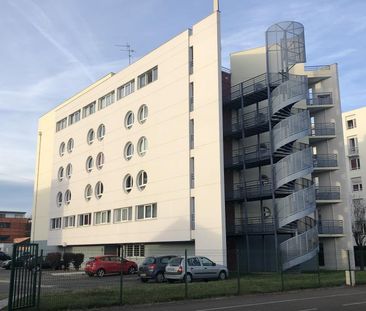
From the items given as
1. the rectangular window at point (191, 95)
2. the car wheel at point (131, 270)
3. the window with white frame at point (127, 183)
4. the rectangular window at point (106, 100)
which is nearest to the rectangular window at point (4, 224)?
the rectangular window at point (106, 100)

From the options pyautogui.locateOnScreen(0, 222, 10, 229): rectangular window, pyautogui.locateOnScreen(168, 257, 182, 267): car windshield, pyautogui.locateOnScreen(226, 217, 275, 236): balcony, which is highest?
pyautogui.locateOnScreen(0, 222, 10, 229): rectangular window

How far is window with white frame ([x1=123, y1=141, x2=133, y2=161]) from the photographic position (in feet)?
141

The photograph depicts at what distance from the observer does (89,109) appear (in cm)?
5184

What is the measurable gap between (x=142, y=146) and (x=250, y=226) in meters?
12.6

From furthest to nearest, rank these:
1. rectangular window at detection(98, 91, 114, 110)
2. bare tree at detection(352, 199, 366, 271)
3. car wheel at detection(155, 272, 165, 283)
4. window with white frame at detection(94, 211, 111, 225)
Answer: bare tree at detection(352, 199, 366, 271), rectangular window at detection(98, 91, 114, 110), window with white frame at detection(94, 211, 111, 225), car wheel at detection(155, 272, 165, 283)

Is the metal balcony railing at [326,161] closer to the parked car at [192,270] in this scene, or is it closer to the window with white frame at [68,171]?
the parked car at [192,270]

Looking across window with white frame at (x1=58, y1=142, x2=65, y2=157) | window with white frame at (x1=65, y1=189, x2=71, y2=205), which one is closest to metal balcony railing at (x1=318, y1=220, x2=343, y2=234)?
window with white frame at (x1=65, y1=189, x2=71, y2=205)

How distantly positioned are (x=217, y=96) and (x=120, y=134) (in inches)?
550

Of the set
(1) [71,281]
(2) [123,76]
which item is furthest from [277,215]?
(2) [123,76]

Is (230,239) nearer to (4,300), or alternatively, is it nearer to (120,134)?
(120,134)

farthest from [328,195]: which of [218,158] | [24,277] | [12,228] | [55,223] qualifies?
[12,228]

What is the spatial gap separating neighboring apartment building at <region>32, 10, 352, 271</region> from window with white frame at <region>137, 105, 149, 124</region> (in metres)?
0.11

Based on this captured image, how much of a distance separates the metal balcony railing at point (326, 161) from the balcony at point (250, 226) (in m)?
8.53

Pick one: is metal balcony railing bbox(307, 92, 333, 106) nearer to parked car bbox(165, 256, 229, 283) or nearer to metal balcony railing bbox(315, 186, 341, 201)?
metal balcony railing bbox(315, 186, 341, 201)
